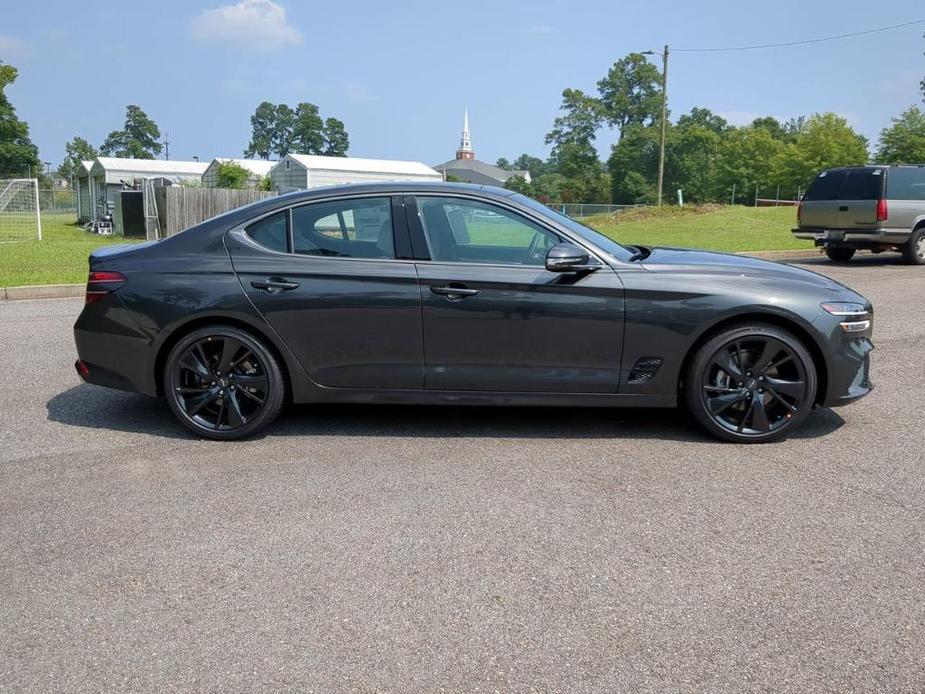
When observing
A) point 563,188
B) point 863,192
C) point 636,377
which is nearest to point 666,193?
point 563,188

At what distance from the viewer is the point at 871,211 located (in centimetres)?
1541

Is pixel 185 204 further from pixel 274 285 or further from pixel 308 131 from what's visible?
pixel 308 131

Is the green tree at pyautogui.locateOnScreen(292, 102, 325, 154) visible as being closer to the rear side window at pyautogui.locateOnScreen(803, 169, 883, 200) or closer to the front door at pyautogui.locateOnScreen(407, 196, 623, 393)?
the rear side window at pyautogui.locateOnScreen(803, 169, 883, 200)

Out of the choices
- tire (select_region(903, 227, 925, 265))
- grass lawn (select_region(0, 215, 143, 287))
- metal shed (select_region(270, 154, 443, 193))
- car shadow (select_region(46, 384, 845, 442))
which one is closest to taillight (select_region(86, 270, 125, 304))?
car shadow (select_region(46, 384, 845, 442))

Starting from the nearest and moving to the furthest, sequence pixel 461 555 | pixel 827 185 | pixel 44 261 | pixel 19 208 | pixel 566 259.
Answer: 1. pixel 461 555
2. pixel 566 259
3. pixel 827 185
4. pixel 44 261
5. pixel 19 208

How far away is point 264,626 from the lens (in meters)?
2.93

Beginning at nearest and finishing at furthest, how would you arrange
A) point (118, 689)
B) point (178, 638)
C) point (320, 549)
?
point (118, 689)
point (178, 638)
point (320, 549)

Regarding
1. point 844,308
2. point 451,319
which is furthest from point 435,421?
point 844,308

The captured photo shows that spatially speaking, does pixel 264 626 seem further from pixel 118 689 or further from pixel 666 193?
pixel 666 193

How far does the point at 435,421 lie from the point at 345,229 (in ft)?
4.43

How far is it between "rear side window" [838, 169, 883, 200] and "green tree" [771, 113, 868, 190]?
6658 centimetres

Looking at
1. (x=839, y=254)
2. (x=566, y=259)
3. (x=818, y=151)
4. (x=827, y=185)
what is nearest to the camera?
(x=566, y=259)

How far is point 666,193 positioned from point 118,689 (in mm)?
101530

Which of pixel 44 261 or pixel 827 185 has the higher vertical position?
pixel 827 185
